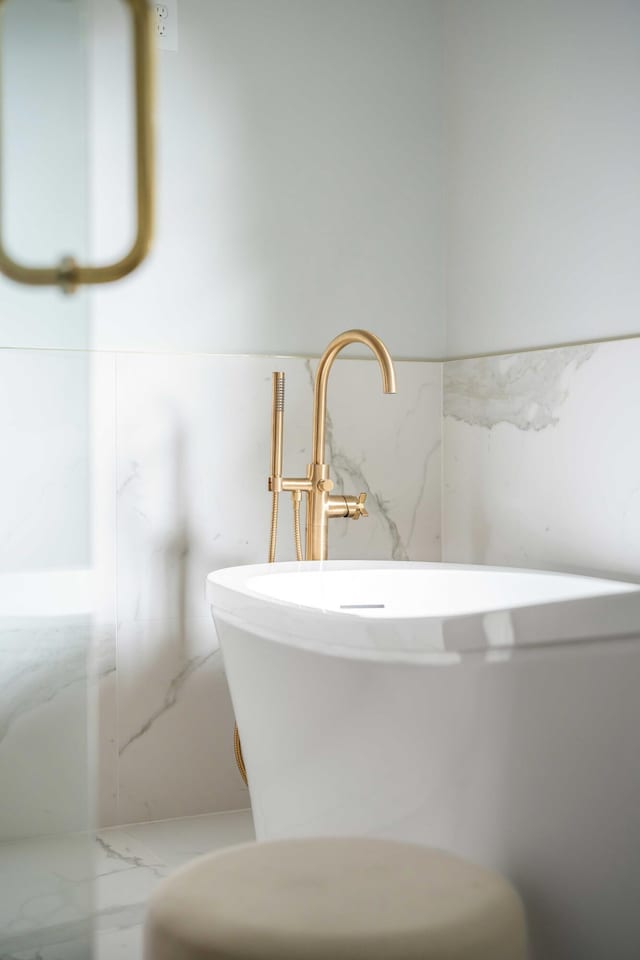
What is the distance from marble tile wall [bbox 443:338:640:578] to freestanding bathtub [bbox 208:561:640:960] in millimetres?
701

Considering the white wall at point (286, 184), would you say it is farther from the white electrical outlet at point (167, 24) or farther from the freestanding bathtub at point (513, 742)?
the freestanding bathtub at point (513, 742)

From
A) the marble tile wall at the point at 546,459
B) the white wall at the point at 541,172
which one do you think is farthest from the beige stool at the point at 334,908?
the white wall at the point at 541,172

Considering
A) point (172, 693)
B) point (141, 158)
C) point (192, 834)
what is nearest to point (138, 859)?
point (192, 834)

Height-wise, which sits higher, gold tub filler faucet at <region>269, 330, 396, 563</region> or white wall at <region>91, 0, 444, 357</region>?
white wall at <region>91, 0, 444, 357</region>

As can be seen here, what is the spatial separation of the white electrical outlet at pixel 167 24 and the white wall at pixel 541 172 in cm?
71

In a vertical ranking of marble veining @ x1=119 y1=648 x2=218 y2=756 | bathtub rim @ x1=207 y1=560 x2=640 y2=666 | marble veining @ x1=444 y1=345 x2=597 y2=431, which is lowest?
marble veining @ x1=119 y1=648 x2=218 y2=756

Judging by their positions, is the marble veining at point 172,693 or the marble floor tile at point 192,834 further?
the marble veining at point 172,693

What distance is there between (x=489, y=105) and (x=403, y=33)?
0.31m

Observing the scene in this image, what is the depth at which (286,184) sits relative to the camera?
99.3 inches

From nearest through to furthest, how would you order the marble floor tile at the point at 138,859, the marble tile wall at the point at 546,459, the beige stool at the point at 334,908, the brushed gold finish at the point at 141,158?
the brushed gold finish at the point at 141,158 < the beige stool at the point at 334,908 < the marble floor tile at the point at 138,859 < the marble tile wall at the point at 546,459

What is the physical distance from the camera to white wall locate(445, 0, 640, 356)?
213 centimetres

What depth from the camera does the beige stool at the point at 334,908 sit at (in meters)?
0.96

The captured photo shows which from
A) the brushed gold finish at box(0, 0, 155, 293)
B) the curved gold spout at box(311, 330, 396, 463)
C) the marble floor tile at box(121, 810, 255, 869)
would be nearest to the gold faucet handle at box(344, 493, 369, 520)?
the curved gold spout at box(311, 330, 396, 463)

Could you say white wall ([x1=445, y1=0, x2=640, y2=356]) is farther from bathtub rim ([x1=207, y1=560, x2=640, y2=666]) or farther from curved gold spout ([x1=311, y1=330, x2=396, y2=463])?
bathtub rim ([x1=207, y1=560, x2=640, y2=666])
